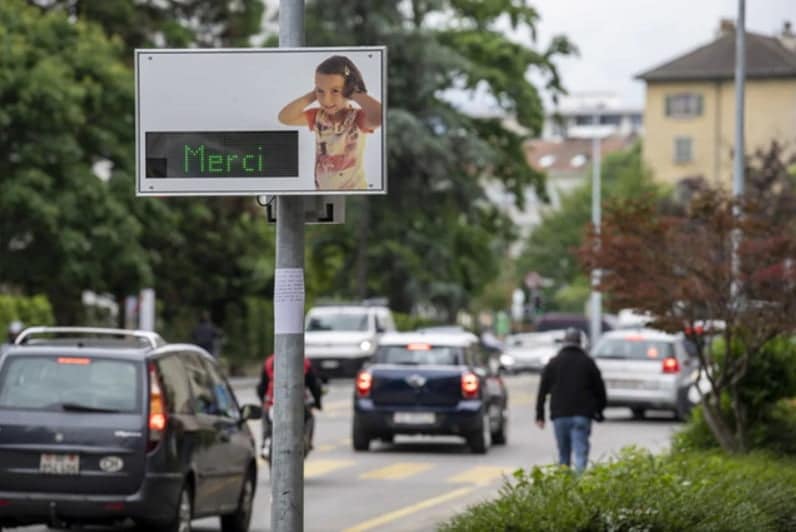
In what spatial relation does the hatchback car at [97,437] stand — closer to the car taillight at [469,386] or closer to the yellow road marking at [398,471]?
the yellow road marking at [398,471]

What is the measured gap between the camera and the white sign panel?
31.2ft

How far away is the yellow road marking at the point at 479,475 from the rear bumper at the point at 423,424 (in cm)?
186

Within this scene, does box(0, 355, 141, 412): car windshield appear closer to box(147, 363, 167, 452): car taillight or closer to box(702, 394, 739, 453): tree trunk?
box(147, 363, 167, 452): car taillight

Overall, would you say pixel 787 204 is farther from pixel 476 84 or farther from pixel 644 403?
pixel 476 84

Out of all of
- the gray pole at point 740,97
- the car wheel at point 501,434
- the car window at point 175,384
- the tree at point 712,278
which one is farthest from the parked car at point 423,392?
the car window at point 175,384

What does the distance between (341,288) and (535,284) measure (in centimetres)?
1135

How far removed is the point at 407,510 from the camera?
19.8 metres

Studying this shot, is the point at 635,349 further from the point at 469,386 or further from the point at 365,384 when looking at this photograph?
the point at 365,384

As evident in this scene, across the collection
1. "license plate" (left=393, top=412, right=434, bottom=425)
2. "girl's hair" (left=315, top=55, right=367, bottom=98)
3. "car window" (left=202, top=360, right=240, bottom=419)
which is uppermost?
"girl's hair" (left=315, top=55, right=367, bottom=98)

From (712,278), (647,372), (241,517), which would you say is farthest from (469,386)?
(241,517)

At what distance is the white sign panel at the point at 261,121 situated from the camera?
9.51 m

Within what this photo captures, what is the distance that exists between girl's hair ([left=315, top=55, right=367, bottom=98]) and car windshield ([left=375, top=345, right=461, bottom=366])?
18712mm

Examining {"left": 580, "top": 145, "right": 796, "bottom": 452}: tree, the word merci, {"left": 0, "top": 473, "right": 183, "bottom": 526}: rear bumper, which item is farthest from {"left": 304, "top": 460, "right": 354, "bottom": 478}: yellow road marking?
the word merci

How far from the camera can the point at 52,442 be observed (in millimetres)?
14664
